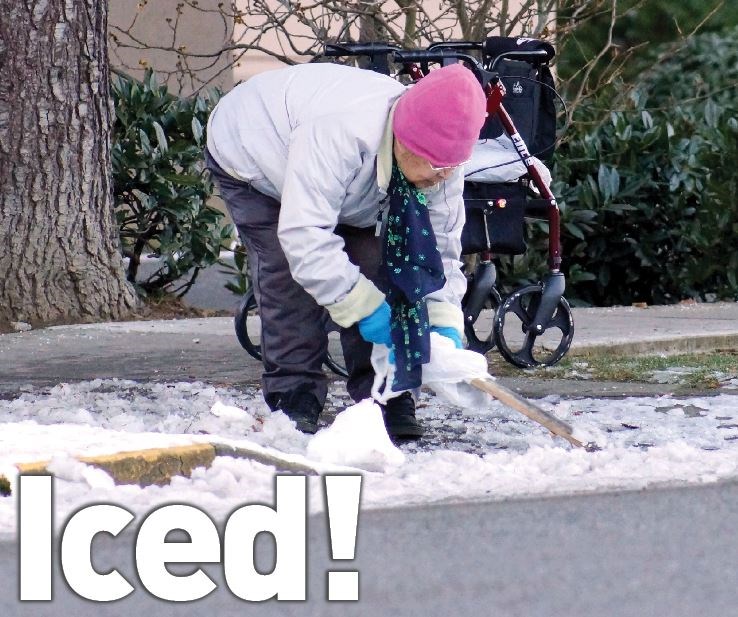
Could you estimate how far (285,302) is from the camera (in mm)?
5348

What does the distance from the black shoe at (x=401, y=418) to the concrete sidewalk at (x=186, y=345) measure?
144cm

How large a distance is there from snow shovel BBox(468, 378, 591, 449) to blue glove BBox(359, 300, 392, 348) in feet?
1.01

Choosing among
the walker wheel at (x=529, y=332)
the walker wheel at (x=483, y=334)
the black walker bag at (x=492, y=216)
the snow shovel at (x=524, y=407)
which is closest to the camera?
the snow shovel at (x=524, y=407)

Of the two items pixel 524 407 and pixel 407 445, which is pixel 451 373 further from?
pixel 407 445

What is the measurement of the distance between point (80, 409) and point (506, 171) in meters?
2.25

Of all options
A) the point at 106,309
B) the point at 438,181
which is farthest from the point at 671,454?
the point at 106,309

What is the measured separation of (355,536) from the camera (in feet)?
12.5

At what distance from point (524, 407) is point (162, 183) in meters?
4.83

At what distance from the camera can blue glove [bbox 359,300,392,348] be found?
493 centimetres

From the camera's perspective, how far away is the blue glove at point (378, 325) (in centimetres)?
493

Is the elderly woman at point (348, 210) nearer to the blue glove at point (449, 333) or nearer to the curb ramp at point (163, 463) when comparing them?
the blue glove at point (449, 333)

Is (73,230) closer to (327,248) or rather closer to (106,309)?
(106,309)

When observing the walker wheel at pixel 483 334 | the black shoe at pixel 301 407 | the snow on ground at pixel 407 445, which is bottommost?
the snow on ground at pixel 407 445

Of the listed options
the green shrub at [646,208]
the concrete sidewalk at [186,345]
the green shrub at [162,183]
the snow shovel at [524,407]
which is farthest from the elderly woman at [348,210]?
the green shrub at [646,208]
